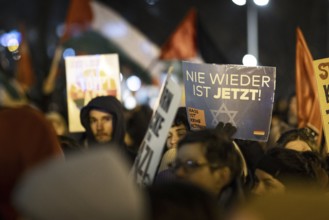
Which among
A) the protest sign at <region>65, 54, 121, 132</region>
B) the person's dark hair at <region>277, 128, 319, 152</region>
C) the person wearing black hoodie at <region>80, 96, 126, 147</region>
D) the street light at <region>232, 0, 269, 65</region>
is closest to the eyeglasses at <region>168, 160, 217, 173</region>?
the person's dark hair at <region>277, 128, 319, 152</region>

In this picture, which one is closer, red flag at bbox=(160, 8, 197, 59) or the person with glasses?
the person with glasses

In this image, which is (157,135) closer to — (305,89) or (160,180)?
(160,180)

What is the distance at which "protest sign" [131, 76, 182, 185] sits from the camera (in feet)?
17.7

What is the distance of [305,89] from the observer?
9539 mm

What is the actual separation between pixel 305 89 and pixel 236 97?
8.12 ft

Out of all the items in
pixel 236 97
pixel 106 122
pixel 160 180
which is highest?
pixel 236 97

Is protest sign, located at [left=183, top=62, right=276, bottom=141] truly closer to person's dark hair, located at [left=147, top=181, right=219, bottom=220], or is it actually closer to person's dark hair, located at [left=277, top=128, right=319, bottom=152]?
person's dark hair, located at [left=277, top=128, right=319, bottom=152]

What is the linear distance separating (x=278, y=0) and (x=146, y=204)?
25233 millimetres

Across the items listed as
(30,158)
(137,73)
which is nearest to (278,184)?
(30,158)

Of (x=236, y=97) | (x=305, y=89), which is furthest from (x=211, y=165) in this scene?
(x=305, y=89)

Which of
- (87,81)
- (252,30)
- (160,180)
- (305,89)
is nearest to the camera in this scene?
(160,180)

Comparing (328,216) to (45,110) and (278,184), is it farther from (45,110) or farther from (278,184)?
(45,110)

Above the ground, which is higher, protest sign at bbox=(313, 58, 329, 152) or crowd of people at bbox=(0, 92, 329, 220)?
protest sign at bbox=(313, 58, 329, 152)

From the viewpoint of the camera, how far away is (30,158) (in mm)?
4207
